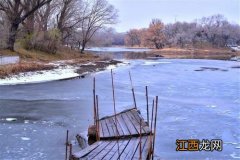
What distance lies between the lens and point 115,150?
32.1ft

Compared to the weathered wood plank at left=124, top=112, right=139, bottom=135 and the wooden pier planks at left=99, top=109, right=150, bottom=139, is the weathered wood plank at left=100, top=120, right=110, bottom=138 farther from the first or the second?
the weathered wood plank at left=124, top=112, right=139, bottom=135

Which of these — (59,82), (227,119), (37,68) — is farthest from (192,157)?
(37,68)

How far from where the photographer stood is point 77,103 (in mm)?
19406

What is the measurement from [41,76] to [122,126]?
1945 cm

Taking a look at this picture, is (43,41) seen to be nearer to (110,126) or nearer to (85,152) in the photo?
(110,126)

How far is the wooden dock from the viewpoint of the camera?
909 cm

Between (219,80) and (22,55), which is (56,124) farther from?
(22,55)

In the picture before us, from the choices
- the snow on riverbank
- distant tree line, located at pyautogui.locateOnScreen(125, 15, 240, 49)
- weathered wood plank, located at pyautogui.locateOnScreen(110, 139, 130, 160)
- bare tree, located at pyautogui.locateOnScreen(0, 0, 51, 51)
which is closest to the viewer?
weathered wood plank, located at pyautogui.locateOnScreen(110, 139, 130, 160)

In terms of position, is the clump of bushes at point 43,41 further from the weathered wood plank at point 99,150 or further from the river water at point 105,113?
the weathered wood plank at point 99,150

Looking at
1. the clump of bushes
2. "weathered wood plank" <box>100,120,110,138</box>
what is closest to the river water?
"weathered wood plank" <box>100,120,110,138</box>

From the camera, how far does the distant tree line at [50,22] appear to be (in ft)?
133

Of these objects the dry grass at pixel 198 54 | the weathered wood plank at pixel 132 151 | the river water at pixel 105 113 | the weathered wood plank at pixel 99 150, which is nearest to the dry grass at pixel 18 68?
the river water at pixel 105 113

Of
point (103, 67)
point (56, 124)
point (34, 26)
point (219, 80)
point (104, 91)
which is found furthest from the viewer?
point (34, 26)

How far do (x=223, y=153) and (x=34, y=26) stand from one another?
43348mm
